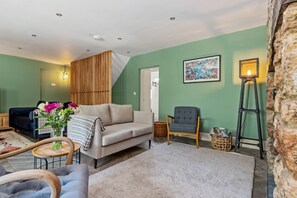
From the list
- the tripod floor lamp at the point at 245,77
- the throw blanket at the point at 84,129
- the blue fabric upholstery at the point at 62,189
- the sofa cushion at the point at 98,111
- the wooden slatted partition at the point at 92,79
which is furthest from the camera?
the wooden slatted partition at the point at 92,79

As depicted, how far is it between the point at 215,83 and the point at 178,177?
260 centimetres

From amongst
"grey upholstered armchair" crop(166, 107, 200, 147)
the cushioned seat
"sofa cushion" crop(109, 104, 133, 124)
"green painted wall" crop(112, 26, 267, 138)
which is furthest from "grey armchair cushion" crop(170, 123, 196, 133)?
the cushioned seat

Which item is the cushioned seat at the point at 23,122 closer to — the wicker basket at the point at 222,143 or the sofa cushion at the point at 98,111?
the sofa cushion at the point at 98,111

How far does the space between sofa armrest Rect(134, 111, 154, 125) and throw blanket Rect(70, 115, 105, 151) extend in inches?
48.7

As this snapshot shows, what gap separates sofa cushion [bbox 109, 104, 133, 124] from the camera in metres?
3.38

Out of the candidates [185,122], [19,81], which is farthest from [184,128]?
[19,81]

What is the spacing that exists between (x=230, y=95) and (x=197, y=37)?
1.61 meters

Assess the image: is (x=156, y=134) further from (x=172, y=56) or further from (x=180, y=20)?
(x=180, y=20)

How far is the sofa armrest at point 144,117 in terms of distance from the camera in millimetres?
3442

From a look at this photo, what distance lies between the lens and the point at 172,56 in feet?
15.2

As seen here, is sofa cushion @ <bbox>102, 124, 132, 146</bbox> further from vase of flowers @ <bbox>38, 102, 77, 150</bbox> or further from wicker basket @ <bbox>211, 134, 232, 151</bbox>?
wicker basket @ <bbox>211, 134, 232, 151</bbox>

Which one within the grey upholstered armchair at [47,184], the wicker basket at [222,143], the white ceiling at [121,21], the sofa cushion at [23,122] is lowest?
the wicker basket at [222,143]

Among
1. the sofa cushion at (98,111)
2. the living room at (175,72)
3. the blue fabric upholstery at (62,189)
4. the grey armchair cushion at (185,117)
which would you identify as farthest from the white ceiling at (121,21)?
the blue fabric upholstery at (62,189)

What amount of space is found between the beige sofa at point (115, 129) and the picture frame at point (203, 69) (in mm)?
1656
